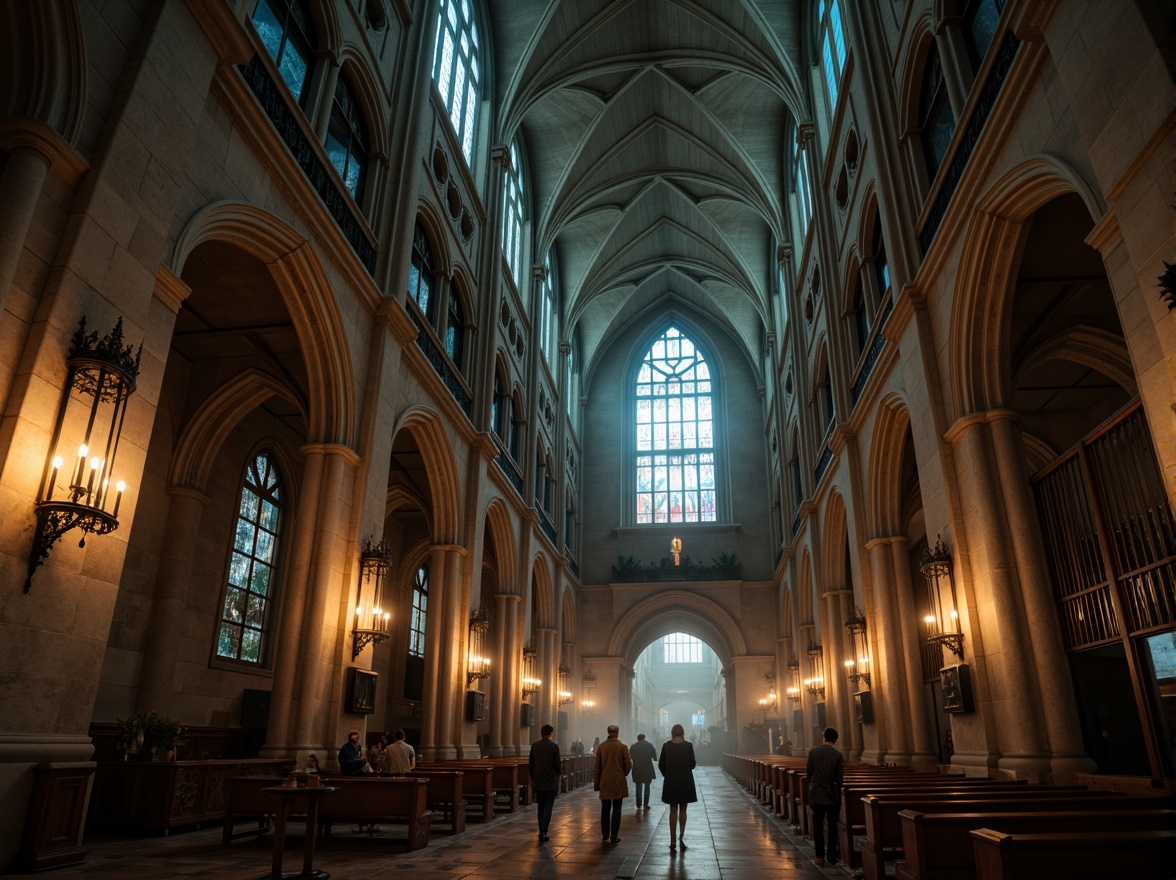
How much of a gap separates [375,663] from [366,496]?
1083 centimetres

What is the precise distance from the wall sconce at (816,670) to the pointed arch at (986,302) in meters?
11.5

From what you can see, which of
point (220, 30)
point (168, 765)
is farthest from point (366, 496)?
point (220, 30)

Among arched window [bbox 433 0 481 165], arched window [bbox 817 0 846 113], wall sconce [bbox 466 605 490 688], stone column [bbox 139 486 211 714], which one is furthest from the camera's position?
arched window [bbox 433 0 481 165]

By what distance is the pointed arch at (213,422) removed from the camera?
43.0 ft

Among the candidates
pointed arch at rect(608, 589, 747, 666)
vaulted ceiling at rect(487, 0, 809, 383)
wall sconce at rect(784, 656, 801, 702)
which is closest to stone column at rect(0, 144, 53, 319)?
vaulted ceiling at rect(487, 0, 809, 383)

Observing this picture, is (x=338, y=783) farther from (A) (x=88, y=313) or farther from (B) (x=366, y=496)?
(A) (x=88, y=313)

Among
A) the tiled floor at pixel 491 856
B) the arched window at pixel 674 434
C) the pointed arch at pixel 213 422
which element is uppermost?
the arched window at pixel 674 434

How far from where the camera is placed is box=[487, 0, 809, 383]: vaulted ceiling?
70.2ft

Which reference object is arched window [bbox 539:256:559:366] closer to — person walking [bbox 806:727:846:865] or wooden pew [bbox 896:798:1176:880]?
person walking [bbox 806:727:846:865]

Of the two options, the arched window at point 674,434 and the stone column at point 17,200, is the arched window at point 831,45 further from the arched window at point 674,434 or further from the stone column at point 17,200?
the arched window at point 674,434

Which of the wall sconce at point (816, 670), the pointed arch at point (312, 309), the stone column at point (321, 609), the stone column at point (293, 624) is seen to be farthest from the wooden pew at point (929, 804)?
the wall sconce at point (816, 670)

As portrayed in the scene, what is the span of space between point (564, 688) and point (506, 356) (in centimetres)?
1367

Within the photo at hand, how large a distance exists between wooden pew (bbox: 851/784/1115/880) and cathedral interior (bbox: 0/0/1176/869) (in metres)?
1.22

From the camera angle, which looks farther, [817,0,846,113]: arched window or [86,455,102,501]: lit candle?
[817,0,846,113]: arched window
